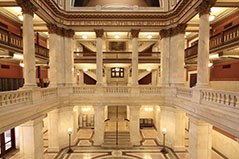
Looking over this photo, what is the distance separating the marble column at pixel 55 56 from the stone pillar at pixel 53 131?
7.57 ft

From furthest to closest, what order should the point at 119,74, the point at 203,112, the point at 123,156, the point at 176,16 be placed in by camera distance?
the point at 119,74, the point at 176,16, the point at 123,156, the point at 203,112

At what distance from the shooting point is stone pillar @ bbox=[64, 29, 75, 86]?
10750 mm

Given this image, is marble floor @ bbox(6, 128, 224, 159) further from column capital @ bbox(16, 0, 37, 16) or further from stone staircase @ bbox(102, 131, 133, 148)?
column capital @ bbox(16, 0, 37, 16)

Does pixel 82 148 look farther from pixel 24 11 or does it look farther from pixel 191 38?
pixel 191 38

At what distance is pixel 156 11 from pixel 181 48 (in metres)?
3.75

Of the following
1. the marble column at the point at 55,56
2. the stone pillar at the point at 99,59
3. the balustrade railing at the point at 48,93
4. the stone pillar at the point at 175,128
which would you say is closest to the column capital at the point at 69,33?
the marble column at the point at 55,56

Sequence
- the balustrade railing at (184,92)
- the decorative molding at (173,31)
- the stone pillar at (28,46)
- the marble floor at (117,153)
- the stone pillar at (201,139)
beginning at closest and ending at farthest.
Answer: the stone pillar at (201,139) < the stone pillar at (28,46) < the balustrade railing at (184,92) < the marble floor at (117,153) < the decorative molding at (173,31)

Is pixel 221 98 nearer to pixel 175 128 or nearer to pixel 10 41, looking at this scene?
pixel 175 128

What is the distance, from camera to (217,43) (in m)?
8.26

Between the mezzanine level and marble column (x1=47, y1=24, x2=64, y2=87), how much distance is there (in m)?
0.81

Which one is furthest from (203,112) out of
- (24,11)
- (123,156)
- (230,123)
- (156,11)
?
(24,11)

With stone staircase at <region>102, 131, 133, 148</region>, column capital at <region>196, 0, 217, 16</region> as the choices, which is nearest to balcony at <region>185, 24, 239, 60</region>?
column capital at <region>196, 0, 217, 16</region>

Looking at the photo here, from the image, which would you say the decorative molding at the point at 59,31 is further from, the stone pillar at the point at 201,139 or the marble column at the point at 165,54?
the stone pillar at the point at 201,139

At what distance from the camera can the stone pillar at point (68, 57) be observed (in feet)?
35.3
